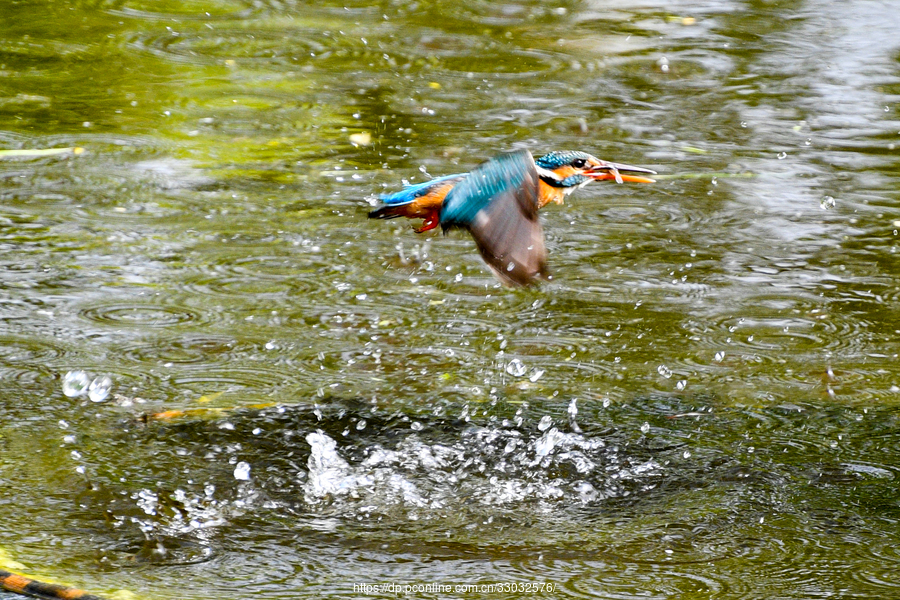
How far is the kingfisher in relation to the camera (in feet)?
10.6

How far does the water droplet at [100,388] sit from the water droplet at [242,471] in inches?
28.5

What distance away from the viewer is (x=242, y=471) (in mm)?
3566

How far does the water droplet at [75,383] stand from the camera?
13.4ft

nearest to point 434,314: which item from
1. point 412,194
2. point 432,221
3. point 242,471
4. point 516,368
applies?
point 516,368

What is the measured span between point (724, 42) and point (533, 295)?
3.94 m

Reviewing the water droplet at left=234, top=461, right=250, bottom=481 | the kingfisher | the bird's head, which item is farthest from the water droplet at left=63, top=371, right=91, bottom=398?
the bird's head

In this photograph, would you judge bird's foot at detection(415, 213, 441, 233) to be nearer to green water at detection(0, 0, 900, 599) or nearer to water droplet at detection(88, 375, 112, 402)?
green water at detection(0, 0, 900, 599)

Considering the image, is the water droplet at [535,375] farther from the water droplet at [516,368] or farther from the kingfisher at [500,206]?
the kingfisher at [500,206]

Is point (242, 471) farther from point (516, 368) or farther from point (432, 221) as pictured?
point (516, 368)

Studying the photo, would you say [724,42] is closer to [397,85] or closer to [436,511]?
[397,85]

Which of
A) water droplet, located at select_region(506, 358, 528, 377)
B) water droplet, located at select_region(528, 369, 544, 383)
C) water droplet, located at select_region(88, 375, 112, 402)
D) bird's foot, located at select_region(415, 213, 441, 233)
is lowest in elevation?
water droplet, located at select_region(528, 369, 544, 383)

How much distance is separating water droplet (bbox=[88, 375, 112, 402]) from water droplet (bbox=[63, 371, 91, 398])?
0.02m

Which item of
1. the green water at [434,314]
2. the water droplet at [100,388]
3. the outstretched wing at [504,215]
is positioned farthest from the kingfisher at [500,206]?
the water droplet at [100,388]

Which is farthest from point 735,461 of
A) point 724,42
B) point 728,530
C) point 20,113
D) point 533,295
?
point 724,42
